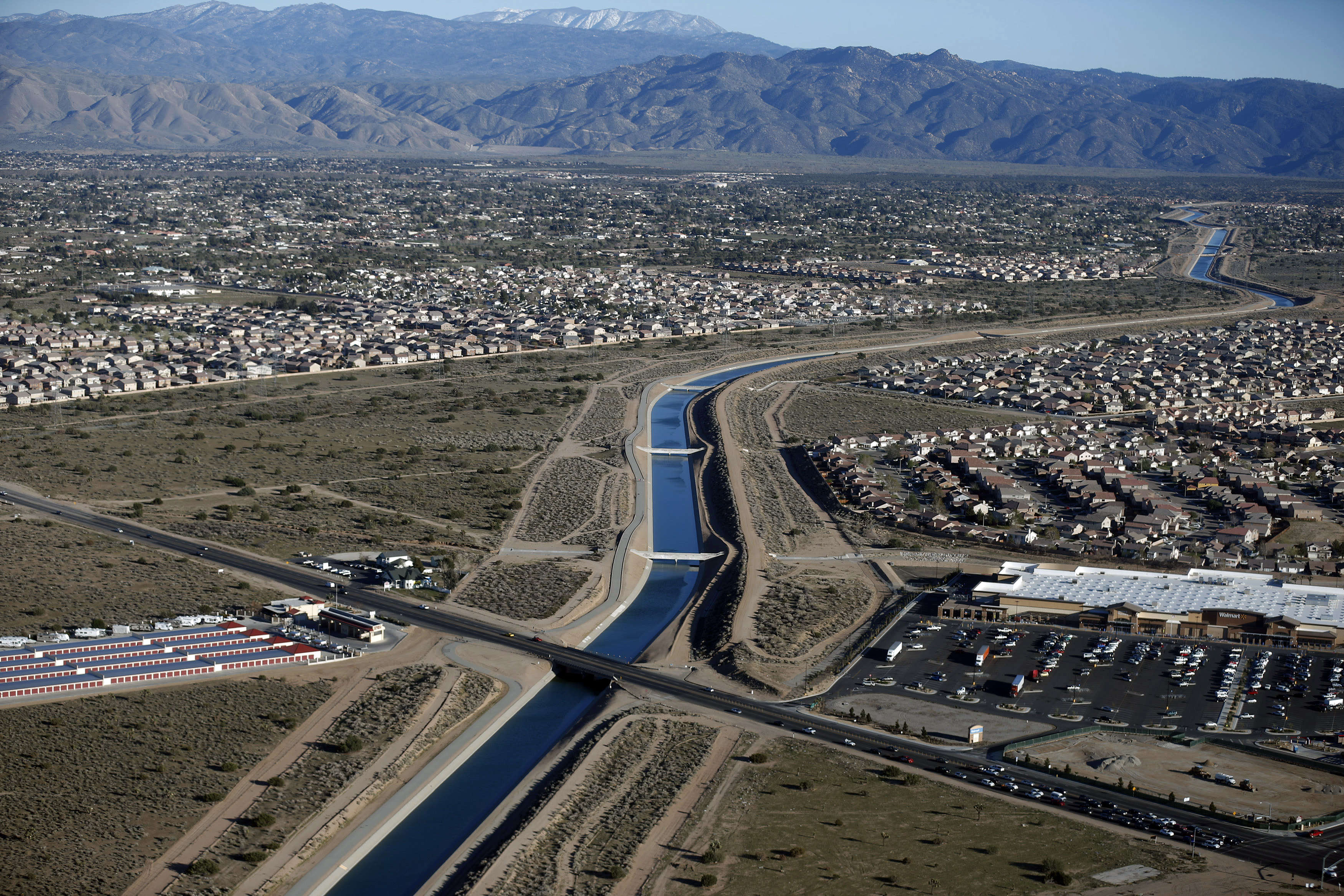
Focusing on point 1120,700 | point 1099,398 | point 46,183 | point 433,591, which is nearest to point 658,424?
point 1099,398

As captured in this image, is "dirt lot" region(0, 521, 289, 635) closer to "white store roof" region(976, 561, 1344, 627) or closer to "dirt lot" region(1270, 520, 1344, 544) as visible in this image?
"white store roof" region(976, 561, 1344, 627)

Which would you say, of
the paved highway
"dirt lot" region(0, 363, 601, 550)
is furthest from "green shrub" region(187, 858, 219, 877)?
"dirt lot" region(0, 363, 601, 550)

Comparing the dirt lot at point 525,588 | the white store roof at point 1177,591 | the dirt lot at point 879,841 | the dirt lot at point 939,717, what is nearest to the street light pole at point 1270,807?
the dirt lot at point 879,841

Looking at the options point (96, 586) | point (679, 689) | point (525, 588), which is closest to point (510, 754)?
point (679, 689)

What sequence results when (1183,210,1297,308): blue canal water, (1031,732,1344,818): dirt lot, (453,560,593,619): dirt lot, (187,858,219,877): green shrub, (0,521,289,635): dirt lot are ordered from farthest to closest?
(1183,210,1297,308): blue canal water, (453,560,593,619): dirt lot, (0,521,289,635): dirt lot, (1031,732,1344,818): dirt lot, (187,858,219,877): green shrub

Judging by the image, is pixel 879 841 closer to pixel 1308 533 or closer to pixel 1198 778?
pixel 1198 778

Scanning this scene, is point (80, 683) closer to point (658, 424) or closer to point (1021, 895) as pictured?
point (1021, 895)
